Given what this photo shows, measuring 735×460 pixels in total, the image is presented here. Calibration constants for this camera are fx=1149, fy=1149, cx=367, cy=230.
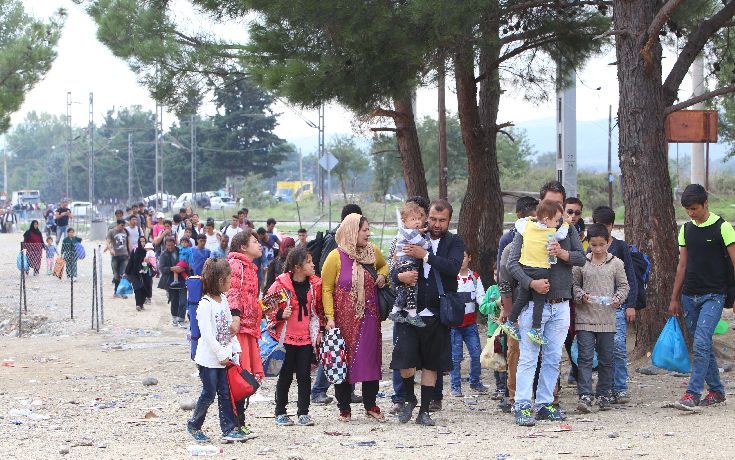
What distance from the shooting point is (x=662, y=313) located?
12.1 meters

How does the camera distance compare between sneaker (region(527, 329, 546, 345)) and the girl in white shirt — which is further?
sneaker (region(527, 329, 546, 345))

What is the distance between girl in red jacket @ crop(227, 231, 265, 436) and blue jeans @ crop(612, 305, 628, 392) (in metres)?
3.08

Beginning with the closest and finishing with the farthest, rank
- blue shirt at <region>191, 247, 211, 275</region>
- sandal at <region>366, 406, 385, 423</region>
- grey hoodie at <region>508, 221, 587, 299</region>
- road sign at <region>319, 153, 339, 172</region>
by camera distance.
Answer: grey hoodie at <region>508, 221, 587, 299</region> → sandal at <region>366, 406, 385, 423</region> → blue shirt at <region>191, 247, 211, 275</region> → road sign at <region>319, 153, 339, 172</region>

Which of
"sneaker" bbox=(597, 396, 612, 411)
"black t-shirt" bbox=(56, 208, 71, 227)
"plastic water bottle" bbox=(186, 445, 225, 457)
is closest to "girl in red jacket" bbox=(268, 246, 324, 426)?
"plastic water bottle" bbox=(186, 445, 225, 457)

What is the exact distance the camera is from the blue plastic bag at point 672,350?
9.83 meters

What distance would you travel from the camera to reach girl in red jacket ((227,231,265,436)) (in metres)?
8.72

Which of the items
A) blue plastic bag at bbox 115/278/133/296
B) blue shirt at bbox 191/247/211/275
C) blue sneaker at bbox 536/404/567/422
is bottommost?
blue sneaker at bbox 536/404/567/422

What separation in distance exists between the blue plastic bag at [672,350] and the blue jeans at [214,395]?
388 centimetres

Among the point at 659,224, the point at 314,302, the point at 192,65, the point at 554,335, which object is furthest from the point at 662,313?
the point at 192,65

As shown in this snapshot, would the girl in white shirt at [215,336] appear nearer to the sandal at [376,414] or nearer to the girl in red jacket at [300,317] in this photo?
the girl in red jacket at [300,317]

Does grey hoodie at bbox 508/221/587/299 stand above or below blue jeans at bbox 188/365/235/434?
above

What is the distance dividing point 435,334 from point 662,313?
13.8ft

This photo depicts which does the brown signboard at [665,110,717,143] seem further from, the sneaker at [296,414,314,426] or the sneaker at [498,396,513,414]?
the sneaker at [296,414,314,426]

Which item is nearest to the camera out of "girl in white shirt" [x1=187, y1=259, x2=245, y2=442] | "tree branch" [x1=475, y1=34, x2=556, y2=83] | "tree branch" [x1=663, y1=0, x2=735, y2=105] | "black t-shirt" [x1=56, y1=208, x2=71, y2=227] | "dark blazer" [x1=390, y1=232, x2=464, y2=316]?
"girl in white shirt" [x1=187, y1=259, x2=245, y2=442]
